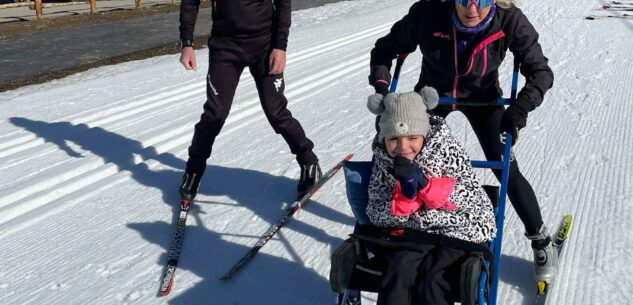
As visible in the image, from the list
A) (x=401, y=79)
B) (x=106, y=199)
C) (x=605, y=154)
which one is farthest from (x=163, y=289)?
(x=401, y=79)

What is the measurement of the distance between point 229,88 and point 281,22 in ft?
1.78

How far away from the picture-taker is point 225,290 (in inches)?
138

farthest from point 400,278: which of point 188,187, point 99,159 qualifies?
point 99,159

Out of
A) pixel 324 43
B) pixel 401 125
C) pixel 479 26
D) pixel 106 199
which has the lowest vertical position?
pixel 324 43

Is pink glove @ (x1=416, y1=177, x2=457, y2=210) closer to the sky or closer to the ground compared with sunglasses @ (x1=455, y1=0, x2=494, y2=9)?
closer to the ground

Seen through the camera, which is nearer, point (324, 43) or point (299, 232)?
point (299, 232)

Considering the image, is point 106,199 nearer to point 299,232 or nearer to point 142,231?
point 142,231

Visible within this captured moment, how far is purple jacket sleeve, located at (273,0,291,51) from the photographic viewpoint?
4.45 metres

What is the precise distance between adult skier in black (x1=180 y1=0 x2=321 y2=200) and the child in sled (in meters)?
1.65

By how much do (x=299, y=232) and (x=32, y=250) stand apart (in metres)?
1.55

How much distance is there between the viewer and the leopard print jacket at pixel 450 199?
9.00 ft

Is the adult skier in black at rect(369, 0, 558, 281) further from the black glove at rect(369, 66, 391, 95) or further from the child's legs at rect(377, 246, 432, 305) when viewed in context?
the child's legs at rect(377, 246, 432, 305)

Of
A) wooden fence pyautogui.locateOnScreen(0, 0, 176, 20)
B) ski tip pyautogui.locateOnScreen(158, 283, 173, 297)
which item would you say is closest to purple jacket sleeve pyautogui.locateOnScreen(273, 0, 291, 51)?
ski tip pyautogui.locateOnScreen(158, 283, 173, 297)

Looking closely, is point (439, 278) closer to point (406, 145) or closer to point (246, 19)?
point (406, 145)
